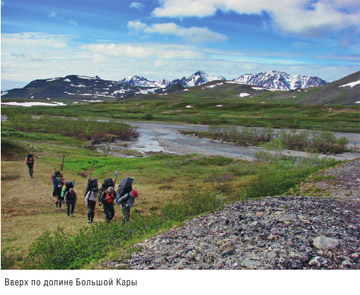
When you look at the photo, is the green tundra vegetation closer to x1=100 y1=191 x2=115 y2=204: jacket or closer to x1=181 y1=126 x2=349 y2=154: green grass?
x1=100 y1=191 x2=115 y2=204: jacket

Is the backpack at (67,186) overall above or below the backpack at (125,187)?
below

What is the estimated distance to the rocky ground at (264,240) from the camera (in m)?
6.95

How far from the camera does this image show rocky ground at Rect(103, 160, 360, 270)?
6.95 metres

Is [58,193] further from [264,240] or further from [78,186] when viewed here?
[264,240]

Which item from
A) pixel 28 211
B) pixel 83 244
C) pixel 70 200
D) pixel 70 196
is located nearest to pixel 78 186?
pixel 28 211

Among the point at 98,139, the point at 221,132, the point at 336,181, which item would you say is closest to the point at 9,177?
the point at 336,181

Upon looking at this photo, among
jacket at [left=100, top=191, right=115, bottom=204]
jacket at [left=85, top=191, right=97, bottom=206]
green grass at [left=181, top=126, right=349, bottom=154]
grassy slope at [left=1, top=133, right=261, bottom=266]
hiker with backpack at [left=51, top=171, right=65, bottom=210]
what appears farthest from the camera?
green grass at [left=181, top=126, right=349, bottom=154]

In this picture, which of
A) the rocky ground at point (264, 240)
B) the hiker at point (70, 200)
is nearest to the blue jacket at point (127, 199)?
the rocky ground at point (264, 240)

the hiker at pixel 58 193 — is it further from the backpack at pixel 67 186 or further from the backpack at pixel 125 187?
the backpack at pixel 125 187

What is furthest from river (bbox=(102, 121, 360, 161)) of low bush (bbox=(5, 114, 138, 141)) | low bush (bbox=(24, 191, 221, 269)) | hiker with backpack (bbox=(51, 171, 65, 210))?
low bush (bbox=(24, 191, 221, 269))

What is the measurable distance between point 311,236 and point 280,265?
1710 mm

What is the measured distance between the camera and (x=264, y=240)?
317 inches

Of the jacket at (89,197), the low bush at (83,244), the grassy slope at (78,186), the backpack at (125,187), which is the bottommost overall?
the grassy slope at (78,186)

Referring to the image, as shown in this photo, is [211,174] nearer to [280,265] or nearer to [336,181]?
[336,181]
